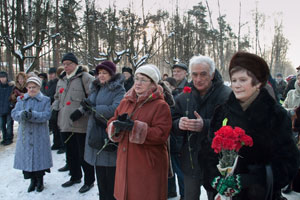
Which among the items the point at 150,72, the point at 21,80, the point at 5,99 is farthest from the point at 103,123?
the point at 5,99

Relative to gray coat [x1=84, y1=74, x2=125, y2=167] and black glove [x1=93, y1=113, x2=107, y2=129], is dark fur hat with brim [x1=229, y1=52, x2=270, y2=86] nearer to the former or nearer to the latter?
gray coat [x1=84, y1=74, x2=125, y2=167]

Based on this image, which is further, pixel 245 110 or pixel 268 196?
pixel 245 110

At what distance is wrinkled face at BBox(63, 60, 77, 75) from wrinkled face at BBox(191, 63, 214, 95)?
2324 millimetres

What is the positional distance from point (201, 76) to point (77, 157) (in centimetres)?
272

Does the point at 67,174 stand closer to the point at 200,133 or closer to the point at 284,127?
the point at 200,133

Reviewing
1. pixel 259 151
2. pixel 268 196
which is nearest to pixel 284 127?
pixel 259 151

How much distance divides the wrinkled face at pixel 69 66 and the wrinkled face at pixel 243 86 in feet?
9.51

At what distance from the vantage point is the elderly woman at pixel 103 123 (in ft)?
9.20

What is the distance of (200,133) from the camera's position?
2178 mm

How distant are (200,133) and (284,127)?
83 centimetres

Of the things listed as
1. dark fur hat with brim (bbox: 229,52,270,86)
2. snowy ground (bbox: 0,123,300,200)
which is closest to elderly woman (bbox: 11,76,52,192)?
snowy ground (bbox: 0,123,300,200)

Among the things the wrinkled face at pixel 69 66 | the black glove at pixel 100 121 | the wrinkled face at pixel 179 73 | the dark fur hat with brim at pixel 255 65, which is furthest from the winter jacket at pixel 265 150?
the wrinkled face at pixel 69 66

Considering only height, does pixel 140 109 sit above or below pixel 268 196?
above

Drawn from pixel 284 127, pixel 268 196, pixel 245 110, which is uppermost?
pixel 245 110
